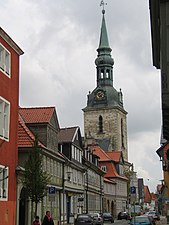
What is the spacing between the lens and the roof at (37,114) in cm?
4388

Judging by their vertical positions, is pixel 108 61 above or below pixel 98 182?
above

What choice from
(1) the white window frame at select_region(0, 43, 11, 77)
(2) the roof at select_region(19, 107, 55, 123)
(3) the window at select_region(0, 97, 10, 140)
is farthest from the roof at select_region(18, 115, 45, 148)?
(1) the white window frame at select_region(0, 43, 11, 77)

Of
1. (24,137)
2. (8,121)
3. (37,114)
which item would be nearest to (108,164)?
(37,114)

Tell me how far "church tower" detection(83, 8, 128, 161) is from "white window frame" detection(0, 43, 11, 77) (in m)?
99.4

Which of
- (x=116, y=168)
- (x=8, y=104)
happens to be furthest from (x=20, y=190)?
(x=116, y=168)

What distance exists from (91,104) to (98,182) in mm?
58646

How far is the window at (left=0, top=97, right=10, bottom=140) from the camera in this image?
29.3m

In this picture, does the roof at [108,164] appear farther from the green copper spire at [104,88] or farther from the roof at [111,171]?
the green copper spire at [104,88]

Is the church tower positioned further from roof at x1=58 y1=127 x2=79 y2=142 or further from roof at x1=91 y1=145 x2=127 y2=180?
roof at x1=58 y1=127 x2=79 y2=142

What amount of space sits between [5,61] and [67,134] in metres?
26.2

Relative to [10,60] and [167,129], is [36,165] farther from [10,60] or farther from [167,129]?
[167,129]

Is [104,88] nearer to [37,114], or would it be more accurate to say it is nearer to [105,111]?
[105,111]

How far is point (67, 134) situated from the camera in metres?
55.9

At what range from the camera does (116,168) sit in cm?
10369
